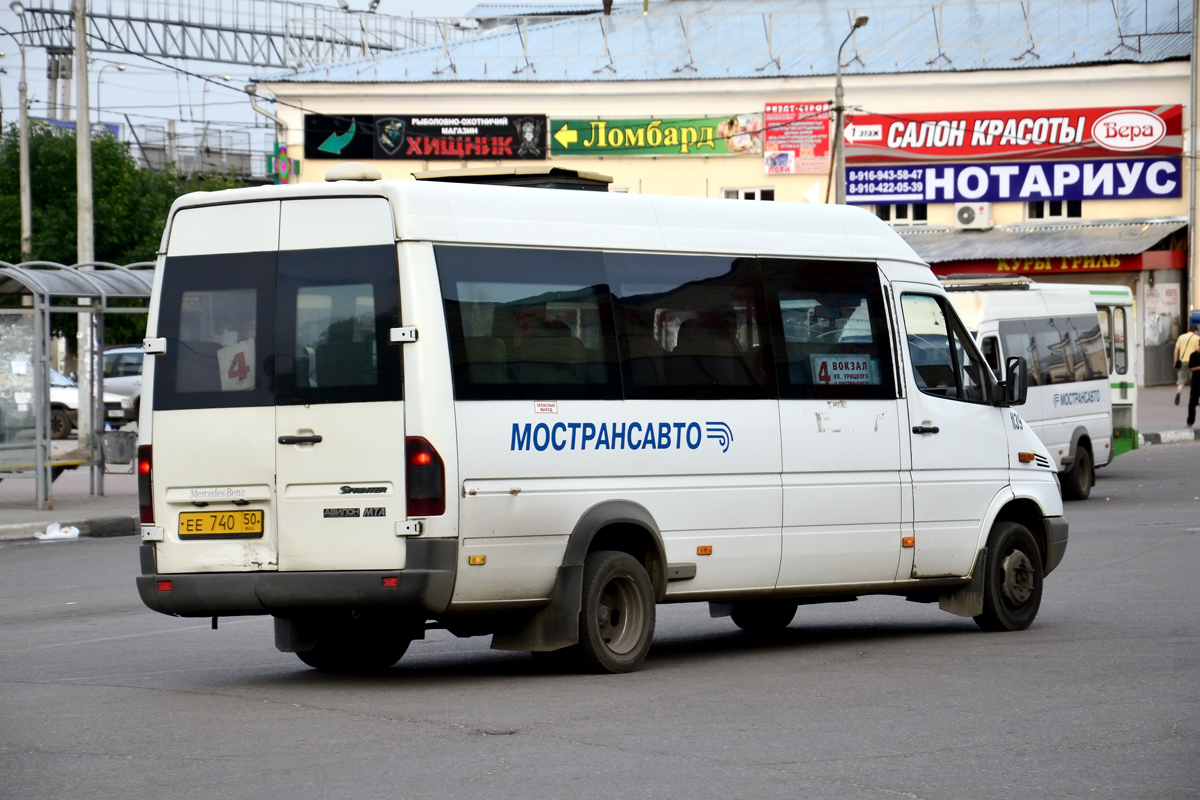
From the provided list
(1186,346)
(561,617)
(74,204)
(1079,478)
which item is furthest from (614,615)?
(74,204)

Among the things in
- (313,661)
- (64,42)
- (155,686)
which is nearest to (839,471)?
(313,661)

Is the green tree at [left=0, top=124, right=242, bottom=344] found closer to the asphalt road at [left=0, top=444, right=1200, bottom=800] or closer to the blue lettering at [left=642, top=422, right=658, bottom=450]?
the asphalt road at [left=0, top=444, right=1200, bottom=800]

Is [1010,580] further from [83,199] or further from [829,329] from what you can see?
[83,199]

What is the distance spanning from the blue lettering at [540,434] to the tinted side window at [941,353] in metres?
2.84

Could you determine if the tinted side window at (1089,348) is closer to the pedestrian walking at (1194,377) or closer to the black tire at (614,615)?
the pedestrian walking at (1194,377)

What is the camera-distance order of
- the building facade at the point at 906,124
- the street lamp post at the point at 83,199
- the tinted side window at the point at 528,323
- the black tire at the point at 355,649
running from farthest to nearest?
the building facade at the point at 906,124
the street lamp post at the point at 83,199
the black tire at the point at 355,649
the tinted side window at the point at 528,323

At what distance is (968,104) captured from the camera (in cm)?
4616

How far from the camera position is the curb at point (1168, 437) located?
101 ft

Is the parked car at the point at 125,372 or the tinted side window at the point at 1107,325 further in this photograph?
the parked car at the point at 125,372

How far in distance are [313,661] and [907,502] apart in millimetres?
3574

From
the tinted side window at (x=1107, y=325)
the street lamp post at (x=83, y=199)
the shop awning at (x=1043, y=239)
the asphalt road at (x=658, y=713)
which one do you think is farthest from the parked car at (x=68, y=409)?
the asphalt road at (x=658, y=713)

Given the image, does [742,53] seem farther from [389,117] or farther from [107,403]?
[107,403]

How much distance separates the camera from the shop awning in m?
43.6

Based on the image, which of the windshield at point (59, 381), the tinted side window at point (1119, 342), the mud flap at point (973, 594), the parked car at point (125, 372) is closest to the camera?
the mud flap at point (973, 594)
